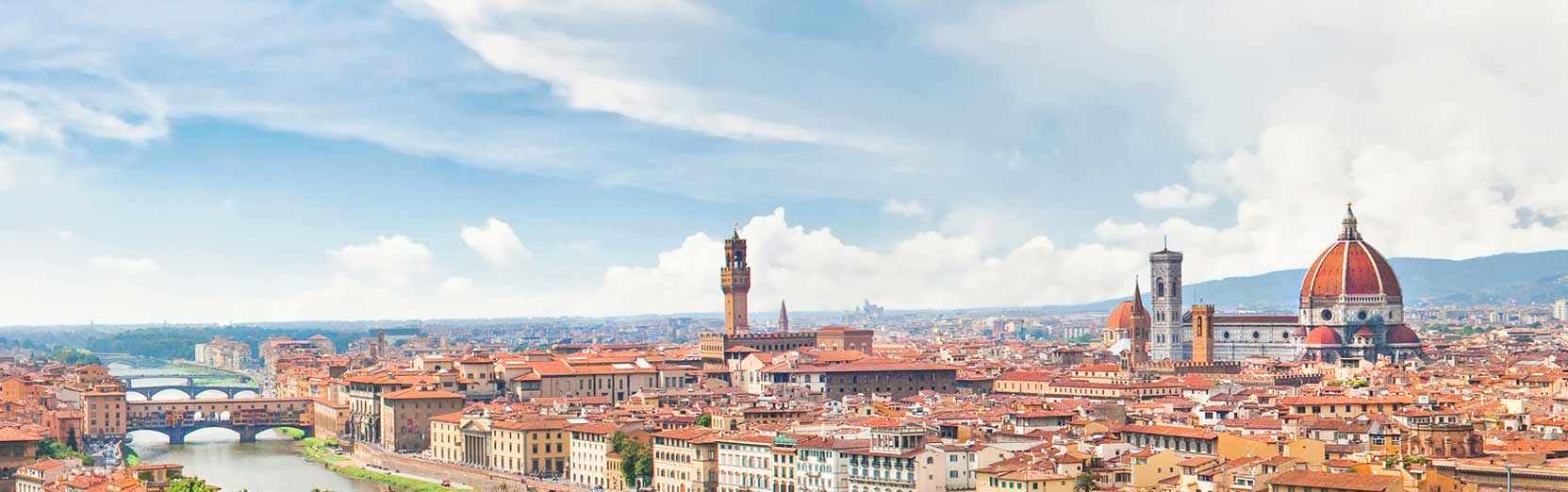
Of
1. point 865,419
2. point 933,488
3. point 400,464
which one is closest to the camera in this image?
point 933,488

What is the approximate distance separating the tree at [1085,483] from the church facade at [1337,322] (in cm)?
5064

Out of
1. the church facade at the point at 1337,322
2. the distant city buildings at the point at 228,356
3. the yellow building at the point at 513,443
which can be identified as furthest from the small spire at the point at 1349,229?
the distant city buildings at the point at 228,356

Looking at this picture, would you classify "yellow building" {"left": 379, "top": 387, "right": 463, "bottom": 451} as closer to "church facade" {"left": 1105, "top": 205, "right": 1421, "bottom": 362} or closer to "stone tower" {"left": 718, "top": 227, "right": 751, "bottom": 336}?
"stone tower" {"left": 718, "top": 227, "right": 751, "bottom": 336}

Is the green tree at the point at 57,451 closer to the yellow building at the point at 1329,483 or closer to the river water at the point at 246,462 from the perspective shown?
the river water at the point at 246,462

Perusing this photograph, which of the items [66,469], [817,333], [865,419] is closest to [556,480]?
[865,419]

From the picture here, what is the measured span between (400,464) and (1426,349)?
182 feet

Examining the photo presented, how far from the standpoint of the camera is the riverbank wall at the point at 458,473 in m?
55.4

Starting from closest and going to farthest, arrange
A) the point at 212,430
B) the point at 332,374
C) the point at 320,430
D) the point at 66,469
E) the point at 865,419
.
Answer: the point at 66,469
the point at 865,419
the point at 320,430
the point at 212,430
the point at 332,374

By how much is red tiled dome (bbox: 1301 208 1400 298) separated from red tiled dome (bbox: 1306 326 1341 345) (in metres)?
2.11

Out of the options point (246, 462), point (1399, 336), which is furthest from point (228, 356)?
point (1399, 336)

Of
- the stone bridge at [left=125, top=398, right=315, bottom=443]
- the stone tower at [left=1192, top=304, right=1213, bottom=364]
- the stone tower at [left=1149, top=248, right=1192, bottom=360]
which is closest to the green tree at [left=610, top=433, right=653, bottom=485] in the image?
the stone bridge at [left=125, top=398, right=315, bottom=443]

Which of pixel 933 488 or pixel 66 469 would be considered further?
pixel 66 469

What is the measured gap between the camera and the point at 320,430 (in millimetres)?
88750

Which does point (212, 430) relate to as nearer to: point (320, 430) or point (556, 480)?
point (320, 430)
